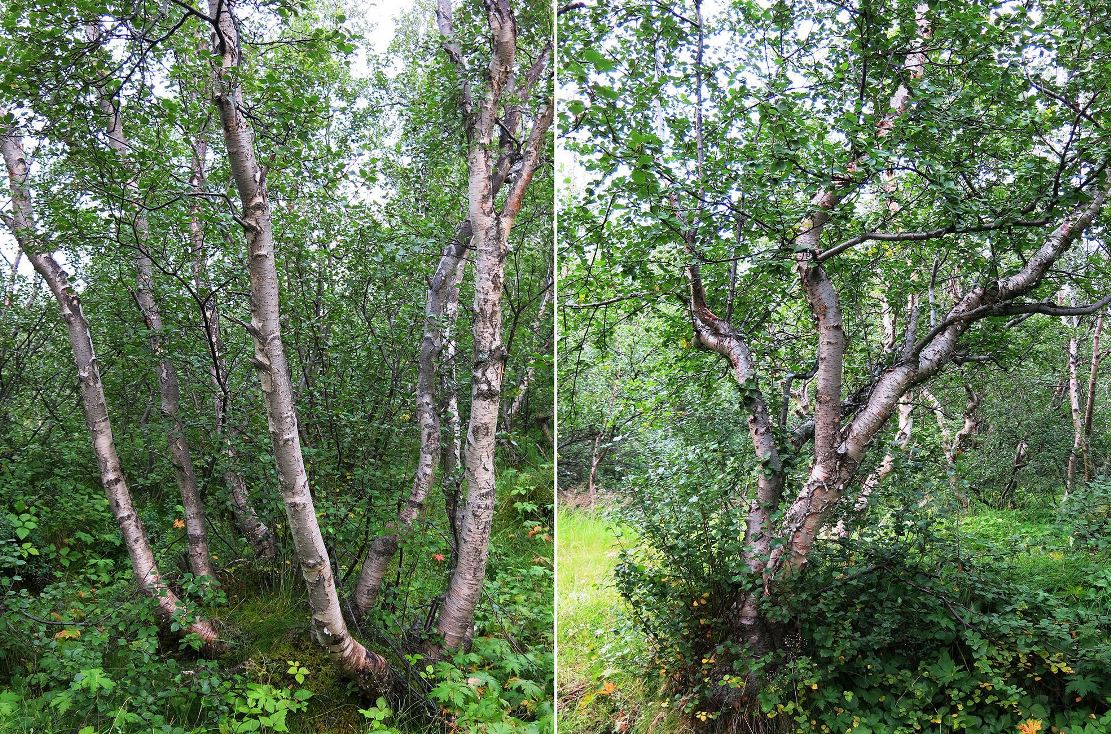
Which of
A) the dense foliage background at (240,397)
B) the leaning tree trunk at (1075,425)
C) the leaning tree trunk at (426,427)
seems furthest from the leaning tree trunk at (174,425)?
the leaning tree trunk at (1075,425)

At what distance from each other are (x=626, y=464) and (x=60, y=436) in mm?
3715

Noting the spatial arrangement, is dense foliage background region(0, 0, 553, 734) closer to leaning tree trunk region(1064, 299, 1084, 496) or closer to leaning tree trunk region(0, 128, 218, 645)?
leaning tree trunk region(0, 128, 218, 645)

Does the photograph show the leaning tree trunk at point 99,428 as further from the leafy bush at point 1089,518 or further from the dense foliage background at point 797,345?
the leafy bush at point 1089,518

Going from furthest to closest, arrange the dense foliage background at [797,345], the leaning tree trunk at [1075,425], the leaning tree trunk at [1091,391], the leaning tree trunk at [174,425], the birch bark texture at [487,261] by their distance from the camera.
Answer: the leaning tree trunk at [1075,425] → the leaning tree trunk at [1091,391] → the leaning tree trunk at [174,425] → the dense foliage background at [797,345] → the birch bark texture at [487,261]

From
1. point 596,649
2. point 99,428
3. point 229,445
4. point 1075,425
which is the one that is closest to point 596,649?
point 596,649

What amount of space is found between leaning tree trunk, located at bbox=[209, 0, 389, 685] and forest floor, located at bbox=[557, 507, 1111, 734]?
0.97m

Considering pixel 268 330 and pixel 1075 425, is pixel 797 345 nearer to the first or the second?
pixel 268 330

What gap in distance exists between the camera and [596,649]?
2957 mm

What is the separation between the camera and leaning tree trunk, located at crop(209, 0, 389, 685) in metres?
1.82

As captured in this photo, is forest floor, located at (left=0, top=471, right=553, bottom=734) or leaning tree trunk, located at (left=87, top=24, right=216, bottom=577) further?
leaning tree trunk, located at (left=87, top=24, right=216, bottom=577)

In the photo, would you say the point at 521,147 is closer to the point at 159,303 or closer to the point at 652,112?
the point at 652,112

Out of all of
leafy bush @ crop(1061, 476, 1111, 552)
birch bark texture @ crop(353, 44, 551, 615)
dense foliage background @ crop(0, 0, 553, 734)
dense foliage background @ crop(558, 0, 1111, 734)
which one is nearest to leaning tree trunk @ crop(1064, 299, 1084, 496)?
leafy bush @ crop(1061, 476, 1111, 552)

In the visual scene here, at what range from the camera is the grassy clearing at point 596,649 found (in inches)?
104

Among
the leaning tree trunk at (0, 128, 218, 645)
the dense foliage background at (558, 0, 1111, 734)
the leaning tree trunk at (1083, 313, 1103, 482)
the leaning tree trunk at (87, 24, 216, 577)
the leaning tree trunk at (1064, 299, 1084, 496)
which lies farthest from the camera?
the leaning tree trunk at (1064, 299, 1084, 496)
